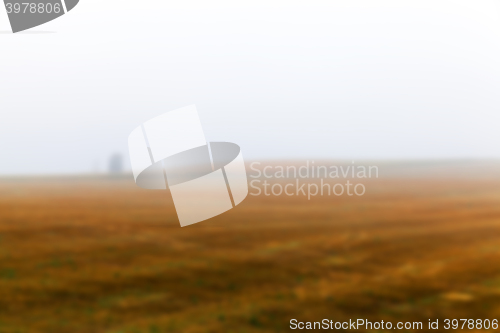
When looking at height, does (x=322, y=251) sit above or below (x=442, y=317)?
above

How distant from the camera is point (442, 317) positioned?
11.4ft

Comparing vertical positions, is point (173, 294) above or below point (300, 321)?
above

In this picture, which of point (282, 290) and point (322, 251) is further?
point (322, 251)

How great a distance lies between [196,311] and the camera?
3.43 meters

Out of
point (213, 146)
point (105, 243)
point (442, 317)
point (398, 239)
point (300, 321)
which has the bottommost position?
point (442, 317)

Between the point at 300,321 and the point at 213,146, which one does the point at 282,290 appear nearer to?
the point at 300,321

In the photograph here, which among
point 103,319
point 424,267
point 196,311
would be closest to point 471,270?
point 424,267

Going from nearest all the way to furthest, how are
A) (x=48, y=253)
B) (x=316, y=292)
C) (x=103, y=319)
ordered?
(x=103, y=319) < (x=316, y=292) < (x=48, y=253)

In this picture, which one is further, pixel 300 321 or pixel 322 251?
pixel 322 251

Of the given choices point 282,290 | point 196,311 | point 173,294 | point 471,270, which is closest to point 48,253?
point 173,294

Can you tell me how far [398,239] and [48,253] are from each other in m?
4.22

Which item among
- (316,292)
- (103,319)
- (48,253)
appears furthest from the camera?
(48,253)

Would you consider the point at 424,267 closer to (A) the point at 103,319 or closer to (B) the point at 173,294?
(B) the point at 173,294

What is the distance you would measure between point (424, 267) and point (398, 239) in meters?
0.40
